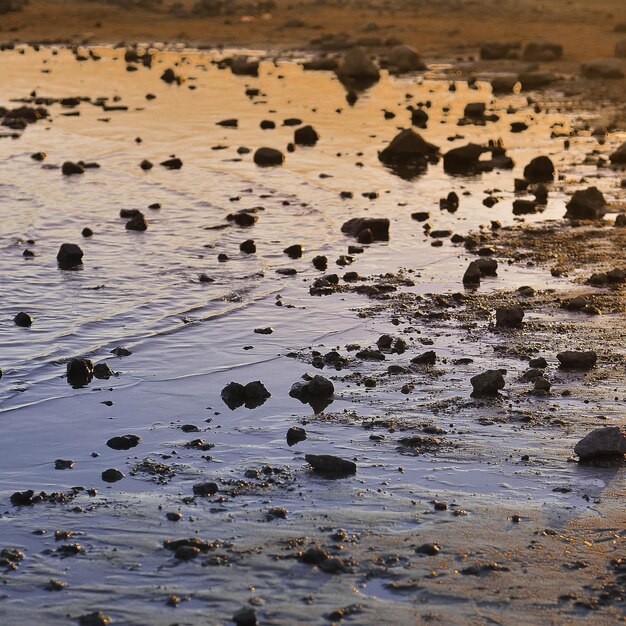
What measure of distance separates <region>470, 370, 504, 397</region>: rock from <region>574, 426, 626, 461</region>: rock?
147 cm

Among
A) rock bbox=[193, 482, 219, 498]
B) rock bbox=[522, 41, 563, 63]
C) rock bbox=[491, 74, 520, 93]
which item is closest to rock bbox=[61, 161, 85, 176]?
rock bbox=[193, 482, 219, 498]

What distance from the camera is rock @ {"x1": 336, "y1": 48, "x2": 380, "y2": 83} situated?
39.2 metres

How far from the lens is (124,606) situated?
7.38m

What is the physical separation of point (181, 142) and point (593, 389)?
17916 mm

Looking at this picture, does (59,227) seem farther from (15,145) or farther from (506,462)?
(506,462)

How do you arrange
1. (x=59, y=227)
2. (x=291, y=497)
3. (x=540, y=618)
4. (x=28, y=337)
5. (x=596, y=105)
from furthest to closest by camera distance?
(x=596, y=105), (x=59, y=227), (x=28, y=337), (x=291, y=497), (x=540, y=618)

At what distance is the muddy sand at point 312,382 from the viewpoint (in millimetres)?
7719

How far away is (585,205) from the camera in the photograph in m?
19.2

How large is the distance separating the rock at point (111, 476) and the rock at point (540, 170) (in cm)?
1491

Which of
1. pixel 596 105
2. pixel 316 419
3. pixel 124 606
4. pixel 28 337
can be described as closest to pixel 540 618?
pixel 124 606

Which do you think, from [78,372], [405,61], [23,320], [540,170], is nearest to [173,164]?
[540,170]

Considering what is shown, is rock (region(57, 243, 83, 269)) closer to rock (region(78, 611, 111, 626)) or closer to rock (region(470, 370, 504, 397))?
rock (region(470, 370, 504, 397))

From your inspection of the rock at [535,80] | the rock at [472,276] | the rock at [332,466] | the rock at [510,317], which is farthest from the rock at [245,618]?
the rock at [535,80]

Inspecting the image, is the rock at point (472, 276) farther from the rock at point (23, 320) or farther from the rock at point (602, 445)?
the rock at point (602, 445)
